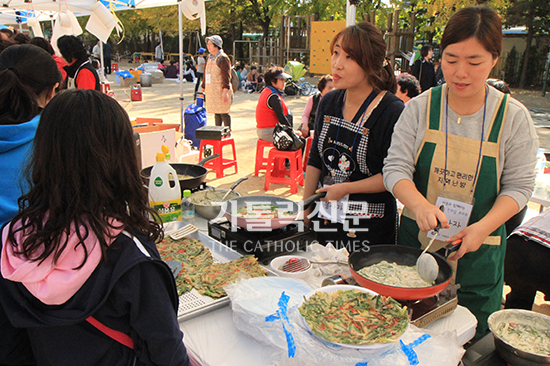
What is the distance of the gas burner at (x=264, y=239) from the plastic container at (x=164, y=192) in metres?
0.27

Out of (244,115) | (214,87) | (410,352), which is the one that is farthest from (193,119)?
(410,352)

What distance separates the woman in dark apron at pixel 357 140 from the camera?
6.70 ft

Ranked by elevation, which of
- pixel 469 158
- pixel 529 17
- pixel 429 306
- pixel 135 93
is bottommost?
pixel 429 306

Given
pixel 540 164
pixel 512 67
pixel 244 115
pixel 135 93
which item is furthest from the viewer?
pixel 512 67

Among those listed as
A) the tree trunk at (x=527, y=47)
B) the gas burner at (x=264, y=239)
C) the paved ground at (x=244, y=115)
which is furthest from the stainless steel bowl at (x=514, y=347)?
the tree trunk at (x=527, y=47)

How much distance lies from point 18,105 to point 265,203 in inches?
48.7

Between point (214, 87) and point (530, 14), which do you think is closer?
point (214, 87)

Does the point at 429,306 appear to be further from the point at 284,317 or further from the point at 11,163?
the point at 11,163

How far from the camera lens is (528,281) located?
89.2 inches

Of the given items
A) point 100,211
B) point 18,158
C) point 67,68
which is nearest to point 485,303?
point 100,211

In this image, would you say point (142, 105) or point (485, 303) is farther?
point (142, 105)

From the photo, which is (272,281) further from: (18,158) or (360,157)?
(18,158)

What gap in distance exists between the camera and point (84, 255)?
976 millimetres

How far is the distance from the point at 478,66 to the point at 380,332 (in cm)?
113
